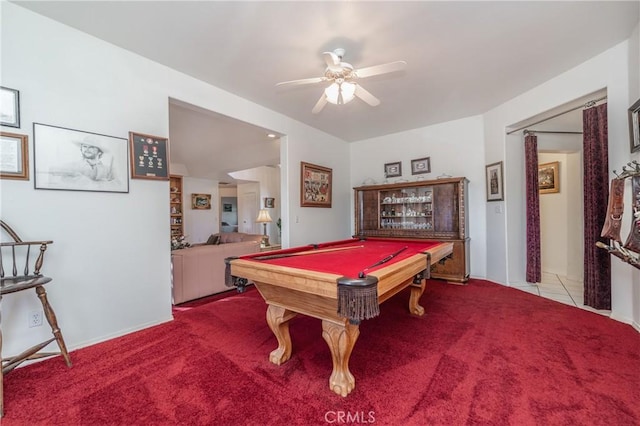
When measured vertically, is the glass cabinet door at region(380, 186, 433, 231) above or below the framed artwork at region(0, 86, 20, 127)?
below

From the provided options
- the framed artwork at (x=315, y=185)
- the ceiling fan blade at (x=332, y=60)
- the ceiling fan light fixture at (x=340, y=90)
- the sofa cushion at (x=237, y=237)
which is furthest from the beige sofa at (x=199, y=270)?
the ceiling fan blade at (x=332, y=60)

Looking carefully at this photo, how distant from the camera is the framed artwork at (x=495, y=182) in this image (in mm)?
3539

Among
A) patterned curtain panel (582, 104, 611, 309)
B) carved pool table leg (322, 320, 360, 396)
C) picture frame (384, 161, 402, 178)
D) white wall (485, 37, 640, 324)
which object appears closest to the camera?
carved pool table leg (322, 320, 360, 396)

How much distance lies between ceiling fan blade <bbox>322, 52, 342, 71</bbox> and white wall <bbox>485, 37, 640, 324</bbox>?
8.23 ft

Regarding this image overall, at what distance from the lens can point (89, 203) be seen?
2.06 meters

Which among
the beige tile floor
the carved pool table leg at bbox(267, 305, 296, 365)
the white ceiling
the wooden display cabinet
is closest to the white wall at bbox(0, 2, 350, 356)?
the white ceiling

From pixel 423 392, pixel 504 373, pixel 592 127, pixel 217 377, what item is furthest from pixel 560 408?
pixel 592 127

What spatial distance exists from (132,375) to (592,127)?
4.55m

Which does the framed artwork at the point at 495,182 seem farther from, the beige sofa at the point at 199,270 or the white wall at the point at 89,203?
the white wall at the point at 89,203

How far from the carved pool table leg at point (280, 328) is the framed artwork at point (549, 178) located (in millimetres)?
4488

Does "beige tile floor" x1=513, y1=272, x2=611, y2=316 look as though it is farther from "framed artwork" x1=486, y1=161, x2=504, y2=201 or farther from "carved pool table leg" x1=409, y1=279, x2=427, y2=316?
"carved pool table leg" x1=409, y1=279, x2=427, y2=316

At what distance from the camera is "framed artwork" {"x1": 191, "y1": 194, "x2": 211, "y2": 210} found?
7.14 meters

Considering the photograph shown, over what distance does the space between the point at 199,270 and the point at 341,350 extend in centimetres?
235

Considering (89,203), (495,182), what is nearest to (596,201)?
(495,182)
